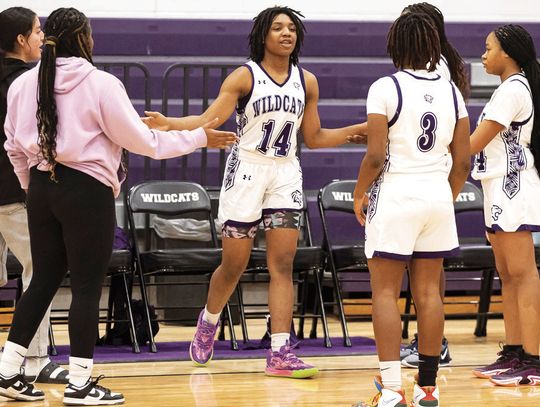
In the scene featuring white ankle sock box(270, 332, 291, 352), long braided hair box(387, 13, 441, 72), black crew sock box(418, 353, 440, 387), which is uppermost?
long braided hair box(387, 13, 441, 72)

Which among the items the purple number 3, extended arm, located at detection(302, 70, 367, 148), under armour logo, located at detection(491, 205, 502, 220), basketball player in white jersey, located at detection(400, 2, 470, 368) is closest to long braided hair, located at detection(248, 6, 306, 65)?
extended arm, located at detection(302, 70, 367, 148)

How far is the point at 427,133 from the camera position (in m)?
3.99

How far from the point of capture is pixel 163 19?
8.13 metres

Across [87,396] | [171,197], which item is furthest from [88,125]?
[171,197]

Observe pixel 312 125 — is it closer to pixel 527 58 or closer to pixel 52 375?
pixel 527 58

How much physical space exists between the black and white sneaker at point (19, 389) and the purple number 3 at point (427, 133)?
184 cm

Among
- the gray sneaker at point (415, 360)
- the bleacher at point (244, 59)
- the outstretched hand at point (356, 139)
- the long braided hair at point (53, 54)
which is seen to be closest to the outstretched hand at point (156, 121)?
the long braided hair at point (53, 54)

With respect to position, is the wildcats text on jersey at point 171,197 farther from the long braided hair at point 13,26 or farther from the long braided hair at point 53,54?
the long braided hair at point 53,54

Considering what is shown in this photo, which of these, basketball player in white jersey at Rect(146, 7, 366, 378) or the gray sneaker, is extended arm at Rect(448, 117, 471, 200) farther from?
the gray sneaker

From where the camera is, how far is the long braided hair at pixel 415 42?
4023 mm

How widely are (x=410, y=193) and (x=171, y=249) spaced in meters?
2.59

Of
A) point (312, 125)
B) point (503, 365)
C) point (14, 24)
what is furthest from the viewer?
point (312, 125)

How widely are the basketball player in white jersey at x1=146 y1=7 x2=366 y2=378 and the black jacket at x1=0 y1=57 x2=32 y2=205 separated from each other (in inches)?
35.9

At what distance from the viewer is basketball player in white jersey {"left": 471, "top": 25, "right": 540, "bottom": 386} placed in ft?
15.9
